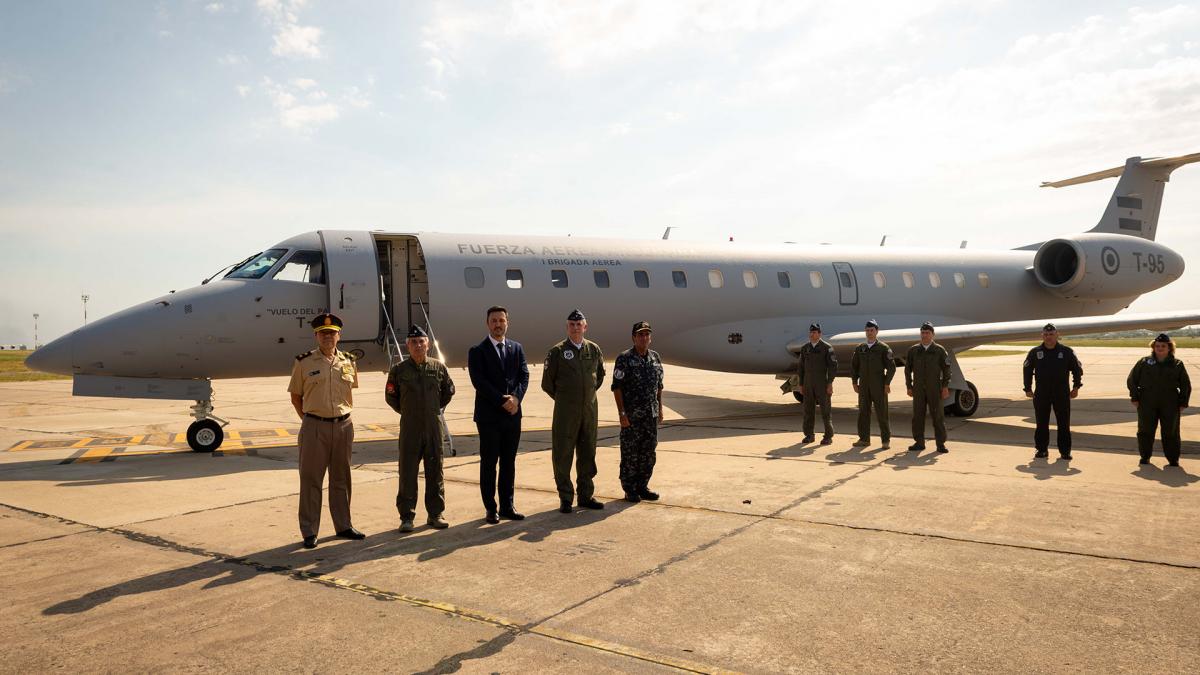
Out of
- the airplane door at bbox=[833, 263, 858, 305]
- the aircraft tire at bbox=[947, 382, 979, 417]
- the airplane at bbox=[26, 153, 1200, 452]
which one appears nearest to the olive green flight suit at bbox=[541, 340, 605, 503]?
the airplane at bbox=[26, 153, 1200, 452]

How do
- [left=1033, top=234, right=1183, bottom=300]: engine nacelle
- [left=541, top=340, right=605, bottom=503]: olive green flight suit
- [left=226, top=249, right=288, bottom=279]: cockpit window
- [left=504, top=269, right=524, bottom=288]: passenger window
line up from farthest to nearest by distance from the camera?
[left=1033, top=234, right=1183, bottom=300]: engine nacelle < [left=504, top=269, right=524, bottom=288]: passenger window < [left=226, top=249, right=288, bottom=279]: cockpit window < [left=541, top=340, right=605, bottom=503]: olive green flight suit

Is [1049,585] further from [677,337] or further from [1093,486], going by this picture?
[677,337]

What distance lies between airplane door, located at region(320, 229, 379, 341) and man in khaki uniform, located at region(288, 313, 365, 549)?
544cm

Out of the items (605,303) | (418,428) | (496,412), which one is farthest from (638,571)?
(605,303)

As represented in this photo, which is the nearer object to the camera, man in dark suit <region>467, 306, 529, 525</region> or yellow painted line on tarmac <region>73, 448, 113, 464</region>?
man in dark suit <region>467, 306, 529, 525</region>

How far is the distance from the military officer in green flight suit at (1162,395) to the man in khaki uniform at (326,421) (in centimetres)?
845

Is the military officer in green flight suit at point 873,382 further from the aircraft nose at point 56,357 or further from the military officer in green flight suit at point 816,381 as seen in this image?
the aircraft nose at point 56,357

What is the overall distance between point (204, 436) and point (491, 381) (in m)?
6.29

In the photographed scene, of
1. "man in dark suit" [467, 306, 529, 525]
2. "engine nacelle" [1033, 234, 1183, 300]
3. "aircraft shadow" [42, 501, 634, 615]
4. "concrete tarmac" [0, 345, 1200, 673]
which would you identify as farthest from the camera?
"engine nacelle" [1033, 234, 1183, 300]

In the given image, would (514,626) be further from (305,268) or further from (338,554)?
(305,268)

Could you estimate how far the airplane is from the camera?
35.3ft

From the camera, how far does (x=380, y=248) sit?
505 inches

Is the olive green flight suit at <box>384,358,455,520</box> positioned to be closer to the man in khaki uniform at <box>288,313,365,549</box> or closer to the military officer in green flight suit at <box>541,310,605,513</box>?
the man in khaki uniform at <box>288,313,365,549</box>

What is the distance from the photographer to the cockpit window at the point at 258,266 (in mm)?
11367
